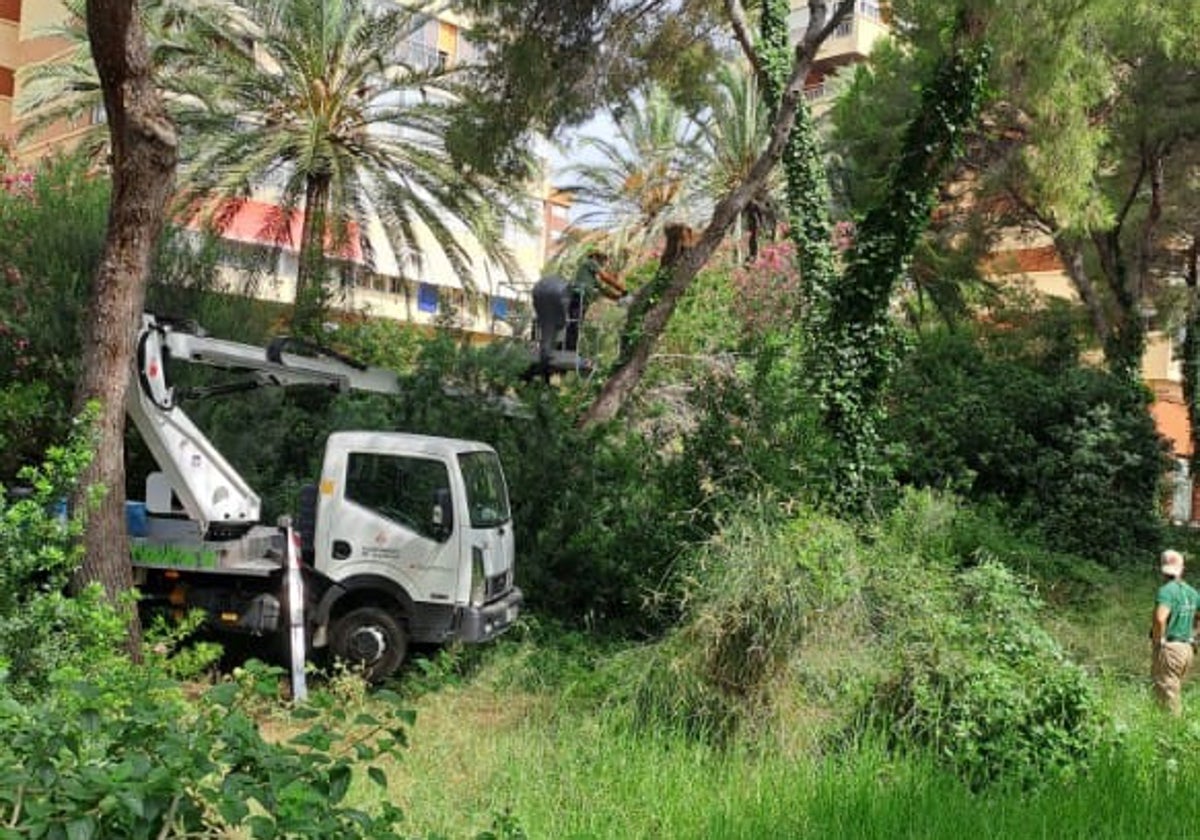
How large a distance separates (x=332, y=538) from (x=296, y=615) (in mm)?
1069

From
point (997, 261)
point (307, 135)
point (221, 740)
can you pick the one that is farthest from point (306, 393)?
point (997, 261)

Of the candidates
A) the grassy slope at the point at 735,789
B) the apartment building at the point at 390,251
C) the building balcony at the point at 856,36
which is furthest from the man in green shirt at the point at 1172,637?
the building balcony at the point at 856,36

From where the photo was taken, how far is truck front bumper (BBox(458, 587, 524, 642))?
34.0 ft

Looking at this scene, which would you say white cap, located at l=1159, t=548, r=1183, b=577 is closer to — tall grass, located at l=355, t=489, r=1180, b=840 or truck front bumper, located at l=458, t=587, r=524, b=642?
tall grass, located at l=355, t=489, r=1180, b=840

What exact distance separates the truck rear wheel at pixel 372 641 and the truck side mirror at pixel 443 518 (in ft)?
2.99

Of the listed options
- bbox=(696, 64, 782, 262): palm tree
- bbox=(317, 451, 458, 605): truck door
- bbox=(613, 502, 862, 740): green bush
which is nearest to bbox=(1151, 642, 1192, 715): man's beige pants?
bbox=(613, 502, 862, 740): green bush

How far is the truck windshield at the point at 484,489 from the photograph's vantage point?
35.2 ft

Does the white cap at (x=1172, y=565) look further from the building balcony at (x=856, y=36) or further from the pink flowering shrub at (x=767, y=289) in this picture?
the building balcony at (x=856, y=36)

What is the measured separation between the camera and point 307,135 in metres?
18.1

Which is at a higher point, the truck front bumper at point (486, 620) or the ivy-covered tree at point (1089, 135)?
the ivy-covered tree at point (1089, 135)

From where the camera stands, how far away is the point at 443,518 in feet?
34.4

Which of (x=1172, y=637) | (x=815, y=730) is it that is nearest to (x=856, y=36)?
(x=1172, y=637)

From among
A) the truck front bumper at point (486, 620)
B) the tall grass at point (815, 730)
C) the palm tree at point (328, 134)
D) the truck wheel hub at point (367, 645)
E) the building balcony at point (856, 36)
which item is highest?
the building balcony at point (856, 36)

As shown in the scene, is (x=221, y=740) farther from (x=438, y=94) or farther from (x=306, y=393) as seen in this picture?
(x=438, y=94)
